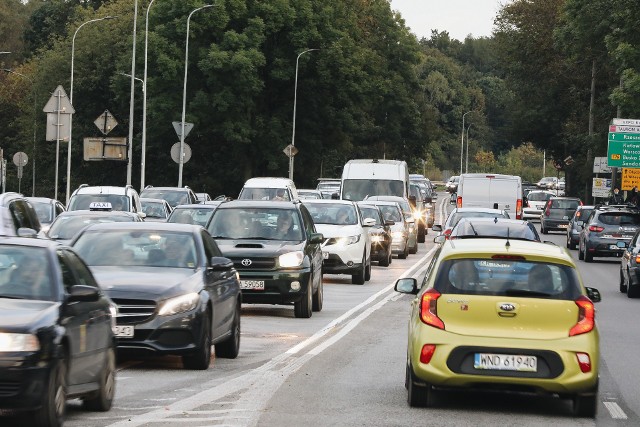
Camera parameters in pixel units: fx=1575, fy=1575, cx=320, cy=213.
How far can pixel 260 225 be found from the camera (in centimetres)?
2319

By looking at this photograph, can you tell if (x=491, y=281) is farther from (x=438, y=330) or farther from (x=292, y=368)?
(x=292, y=368)

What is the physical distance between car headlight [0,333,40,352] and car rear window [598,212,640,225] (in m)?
36.4

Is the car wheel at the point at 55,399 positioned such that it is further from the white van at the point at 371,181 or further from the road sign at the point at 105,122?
the white van at the point at 371,181

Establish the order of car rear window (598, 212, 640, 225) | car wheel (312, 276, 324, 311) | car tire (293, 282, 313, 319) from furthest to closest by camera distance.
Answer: car rear window (598, 212, 640, 225), car wheel (312, 276, 324, 311), car tire (293, 282, 313, 319)

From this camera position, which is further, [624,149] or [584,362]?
[624,149]

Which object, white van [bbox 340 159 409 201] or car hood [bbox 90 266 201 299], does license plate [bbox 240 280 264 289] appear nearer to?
car hood [bbox 90 266 201 299]

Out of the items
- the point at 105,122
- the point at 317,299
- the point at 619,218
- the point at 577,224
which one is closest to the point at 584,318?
the point at 317,299

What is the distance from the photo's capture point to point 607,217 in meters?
45.1

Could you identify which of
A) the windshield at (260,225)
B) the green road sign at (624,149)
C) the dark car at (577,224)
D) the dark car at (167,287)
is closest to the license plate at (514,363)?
the dark car at (167,287)

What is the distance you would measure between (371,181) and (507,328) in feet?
126

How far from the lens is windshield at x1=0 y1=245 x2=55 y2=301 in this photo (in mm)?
10977

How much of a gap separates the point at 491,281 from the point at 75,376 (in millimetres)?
3415

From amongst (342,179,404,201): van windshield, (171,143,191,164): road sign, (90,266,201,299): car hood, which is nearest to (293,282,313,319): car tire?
(90,266,201,299): car hood

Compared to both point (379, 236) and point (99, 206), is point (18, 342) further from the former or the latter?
point (379, 236)
